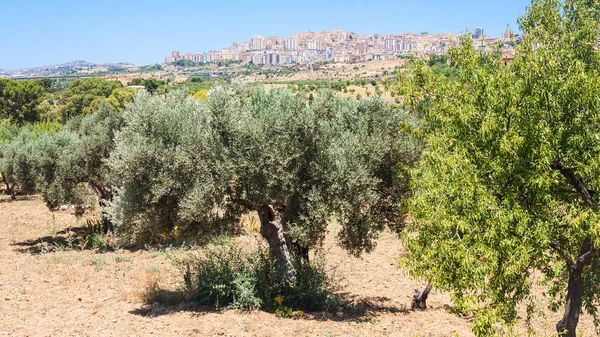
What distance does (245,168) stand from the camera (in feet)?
34.6

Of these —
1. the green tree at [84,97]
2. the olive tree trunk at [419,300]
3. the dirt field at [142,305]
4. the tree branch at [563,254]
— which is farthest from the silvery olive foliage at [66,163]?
the green tree at [84,97]

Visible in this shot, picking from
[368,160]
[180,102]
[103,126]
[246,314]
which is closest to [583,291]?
[368,160]

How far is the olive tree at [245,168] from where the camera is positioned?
1056 centimetres

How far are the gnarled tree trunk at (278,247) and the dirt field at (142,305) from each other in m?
1.31

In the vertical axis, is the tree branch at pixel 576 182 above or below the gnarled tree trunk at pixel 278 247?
above

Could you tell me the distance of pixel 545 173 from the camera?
6758 millimetres

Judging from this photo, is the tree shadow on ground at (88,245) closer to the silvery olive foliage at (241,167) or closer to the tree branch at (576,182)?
the silvery olive foliage at (241,167)

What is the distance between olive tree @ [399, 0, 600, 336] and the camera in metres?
6.64

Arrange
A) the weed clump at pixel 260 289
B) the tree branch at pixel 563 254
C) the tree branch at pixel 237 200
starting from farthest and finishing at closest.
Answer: the weed clump at pixel 260 289, the tree branch at pixel 237 200, the tree branch at pixel 563 254

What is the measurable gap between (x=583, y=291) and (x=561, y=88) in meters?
4.70

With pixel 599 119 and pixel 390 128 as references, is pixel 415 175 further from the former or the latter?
pixel 390 128

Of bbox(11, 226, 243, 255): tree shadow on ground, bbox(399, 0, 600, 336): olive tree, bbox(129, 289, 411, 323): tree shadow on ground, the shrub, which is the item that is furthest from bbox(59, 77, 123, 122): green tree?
bbox(399, 0, 600, 336): olive tree

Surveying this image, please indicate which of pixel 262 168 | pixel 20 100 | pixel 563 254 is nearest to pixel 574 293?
pixel 563 254

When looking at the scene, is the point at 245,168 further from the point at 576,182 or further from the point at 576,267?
the point at 576,267
